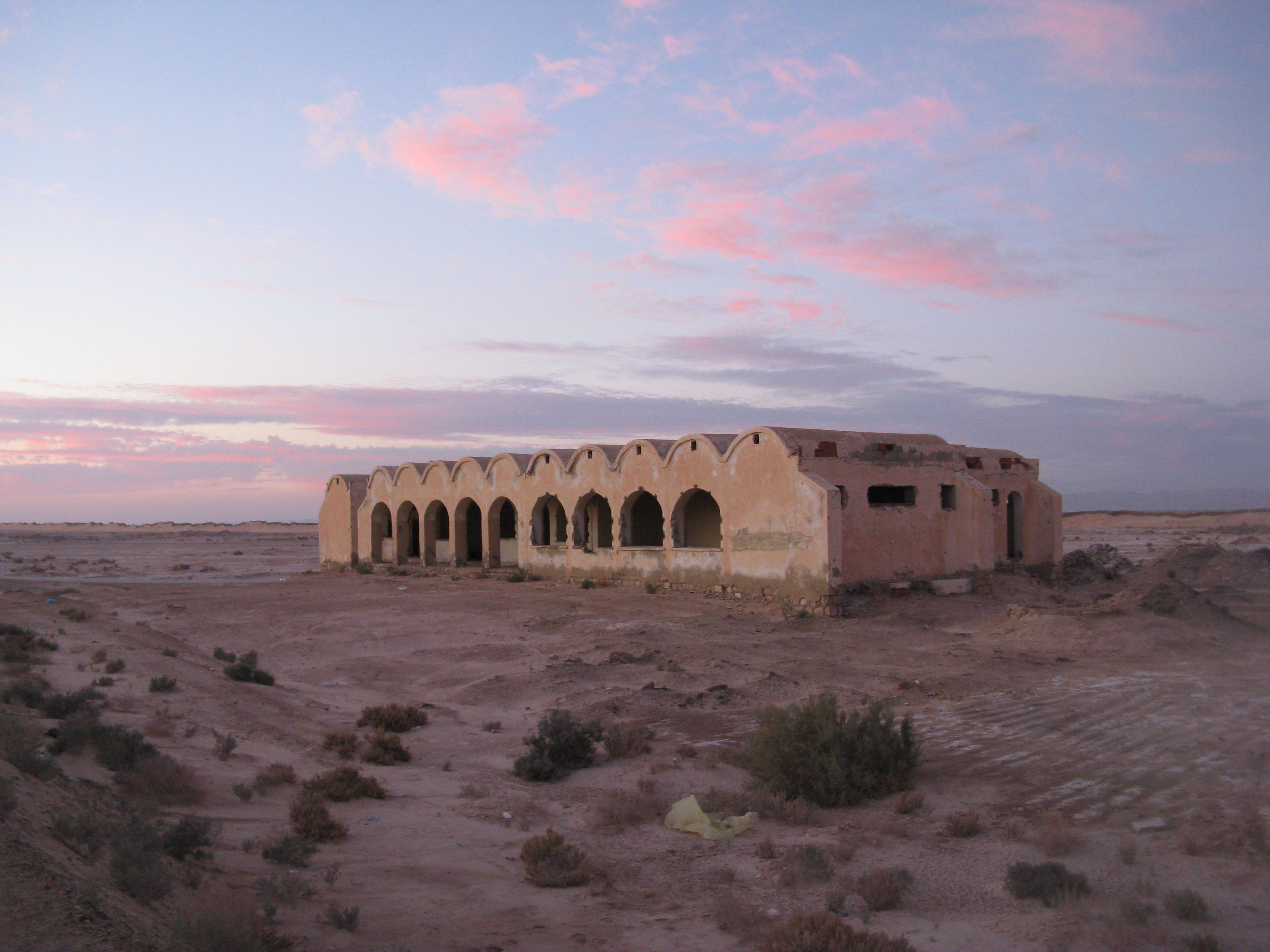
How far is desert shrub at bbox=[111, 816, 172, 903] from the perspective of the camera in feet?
13.3

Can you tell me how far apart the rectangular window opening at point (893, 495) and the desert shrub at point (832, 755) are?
1172 centimetres

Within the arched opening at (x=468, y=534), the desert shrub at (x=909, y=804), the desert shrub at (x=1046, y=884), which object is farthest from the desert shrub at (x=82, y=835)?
the arched opening at (x=468, y=534)

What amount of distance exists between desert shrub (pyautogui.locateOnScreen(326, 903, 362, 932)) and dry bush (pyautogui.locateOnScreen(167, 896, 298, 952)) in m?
0.24

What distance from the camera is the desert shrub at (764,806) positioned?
6488mm

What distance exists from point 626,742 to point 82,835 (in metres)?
4.92

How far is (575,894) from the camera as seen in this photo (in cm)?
524

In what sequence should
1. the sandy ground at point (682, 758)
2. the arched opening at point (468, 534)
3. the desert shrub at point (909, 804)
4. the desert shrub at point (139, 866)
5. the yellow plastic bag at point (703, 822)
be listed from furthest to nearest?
the arched opening at point (468, 534), the desert shrub at point (909, 804), the yellow plastic bag at point (703, 822), the sandy ground at point (682, 758), the desert shrub at point (139, 866)

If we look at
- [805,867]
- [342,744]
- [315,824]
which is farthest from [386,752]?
[805,867]

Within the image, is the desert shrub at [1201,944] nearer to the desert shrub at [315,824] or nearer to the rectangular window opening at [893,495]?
the desert shrub at [315,824]

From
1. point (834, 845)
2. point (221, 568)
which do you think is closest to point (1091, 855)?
point (834, 845)

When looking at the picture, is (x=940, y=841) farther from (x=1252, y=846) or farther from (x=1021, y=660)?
(x=1021, y=660)

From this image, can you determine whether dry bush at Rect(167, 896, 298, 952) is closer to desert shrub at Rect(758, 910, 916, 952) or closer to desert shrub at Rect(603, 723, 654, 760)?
desert shrub at Rect(758, 910, 916, 952)

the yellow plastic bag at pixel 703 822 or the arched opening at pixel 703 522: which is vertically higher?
the arched opening at pixel 703 522

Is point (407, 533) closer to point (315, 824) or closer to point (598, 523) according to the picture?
point (598, 523)
